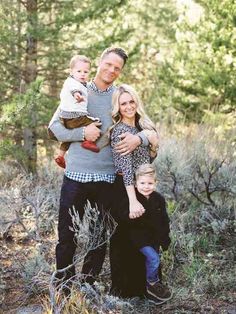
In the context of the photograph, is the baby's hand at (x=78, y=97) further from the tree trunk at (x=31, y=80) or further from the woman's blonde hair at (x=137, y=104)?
the tree trunk at (x=31, y=80)

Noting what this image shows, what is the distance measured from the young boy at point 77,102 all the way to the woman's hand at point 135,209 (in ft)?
1.72

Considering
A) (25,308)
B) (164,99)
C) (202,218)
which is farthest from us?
(164,99)

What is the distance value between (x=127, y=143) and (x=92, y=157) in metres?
0.35

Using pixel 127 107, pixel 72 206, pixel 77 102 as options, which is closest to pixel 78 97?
pixel 77 102

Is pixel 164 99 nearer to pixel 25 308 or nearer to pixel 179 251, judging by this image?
pixel 179 251

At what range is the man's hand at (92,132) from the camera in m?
4.28

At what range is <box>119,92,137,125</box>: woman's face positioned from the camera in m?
4.32

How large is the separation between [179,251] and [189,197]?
5.36 ft

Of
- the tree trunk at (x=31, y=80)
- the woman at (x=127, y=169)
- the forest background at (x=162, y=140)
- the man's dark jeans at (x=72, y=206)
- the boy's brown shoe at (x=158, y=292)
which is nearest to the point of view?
the woman at (x=127, y=169)

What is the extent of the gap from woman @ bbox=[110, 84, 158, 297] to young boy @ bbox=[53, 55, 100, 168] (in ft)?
Result: 0.70

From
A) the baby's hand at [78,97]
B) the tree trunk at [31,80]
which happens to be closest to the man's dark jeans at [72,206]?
the baby's hand at [78,97]

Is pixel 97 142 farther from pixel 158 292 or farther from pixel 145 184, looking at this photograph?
pixel 158 292

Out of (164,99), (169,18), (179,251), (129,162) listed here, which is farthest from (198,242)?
(169,18)

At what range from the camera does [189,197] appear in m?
7.50
